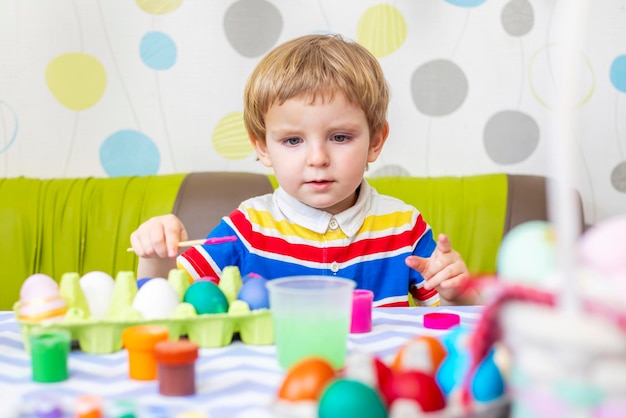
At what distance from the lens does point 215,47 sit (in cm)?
208

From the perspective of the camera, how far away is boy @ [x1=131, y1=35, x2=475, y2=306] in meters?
1.24

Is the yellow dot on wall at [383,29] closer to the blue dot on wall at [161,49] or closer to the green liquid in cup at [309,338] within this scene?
the blue dot on wall at [161,49]

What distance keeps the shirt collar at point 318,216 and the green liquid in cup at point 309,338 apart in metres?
0.62

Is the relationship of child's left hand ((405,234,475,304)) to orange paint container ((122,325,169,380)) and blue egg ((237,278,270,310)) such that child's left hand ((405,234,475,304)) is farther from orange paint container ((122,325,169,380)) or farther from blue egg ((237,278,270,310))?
orange paint container ((122,325,169,380))

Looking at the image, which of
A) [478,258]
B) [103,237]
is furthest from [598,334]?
[103,237]

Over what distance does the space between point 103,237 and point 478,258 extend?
99 centimetres

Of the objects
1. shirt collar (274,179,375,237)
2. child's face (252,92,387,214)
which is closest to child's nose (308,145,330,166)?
child's face (252,92,387,214)

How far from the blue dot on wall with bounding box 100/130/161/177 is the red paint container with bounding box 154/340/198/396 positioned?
1.54 meters

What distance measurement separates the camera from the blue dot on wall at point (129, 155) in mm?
2096

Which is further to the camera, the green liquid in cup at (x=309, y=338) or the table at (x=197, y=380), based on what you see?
the green liquid in cup at (x=309, y=338)

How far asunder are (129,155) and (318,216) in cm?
96

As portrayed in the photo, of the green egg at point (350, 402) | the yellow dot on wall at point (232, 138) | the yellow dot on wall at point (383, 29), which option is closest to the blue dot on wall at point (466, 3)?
the yellow dot on wall at point (383, 29)

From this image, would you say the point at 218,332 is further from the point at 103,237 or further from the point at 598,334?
the point at 103,237

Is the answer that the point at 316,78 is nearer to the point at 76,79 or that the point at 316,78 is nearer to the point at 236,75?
the point at 236,75
